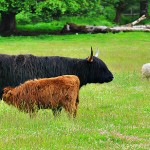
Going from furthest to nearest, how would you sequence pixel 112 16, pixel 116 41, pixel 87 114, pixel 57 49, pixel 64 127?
pixel 112 16 → pixel 116 41 → pixel 57 49 → pixel 87 114 → pixel 64 127

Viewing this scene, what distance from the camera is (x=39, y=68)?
40.8 ft

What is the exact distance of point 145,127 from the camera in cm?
1020

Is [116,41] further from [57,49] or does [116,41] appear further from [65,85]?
[65,85]

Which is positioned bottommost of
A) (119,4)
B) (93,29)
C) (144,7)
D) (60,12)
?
(93,29)

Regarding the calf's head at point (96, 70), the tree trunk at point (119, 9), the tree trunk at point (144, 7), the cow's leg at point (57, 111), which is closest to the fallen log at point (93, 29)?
the tree trunk at point (119, 9)

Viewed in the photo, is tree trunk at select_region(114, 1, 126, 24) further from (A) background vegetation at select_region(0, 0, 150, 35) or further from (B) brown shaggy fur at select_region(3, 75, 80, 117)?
(B) brown shaggy fur at select_region(3, 75, 80, 117)

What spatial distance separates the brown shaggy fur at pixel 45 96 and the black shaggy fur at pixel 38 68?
1.41 m

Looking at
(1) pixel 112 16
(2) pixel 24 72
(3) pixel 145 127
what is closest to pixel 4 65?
(2) pixel 24 72

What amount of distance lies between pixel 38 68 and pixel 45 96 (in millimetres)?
1728

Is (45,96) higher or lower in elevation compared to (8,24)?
higher

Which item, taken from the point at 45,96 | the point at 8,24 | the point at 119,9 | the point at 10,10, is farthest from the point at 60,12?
the point at 45,96

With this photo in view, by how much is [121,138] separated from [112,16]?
159ft

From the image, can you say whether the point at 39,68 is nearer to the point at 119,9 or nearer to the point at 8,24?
the point at 8,24

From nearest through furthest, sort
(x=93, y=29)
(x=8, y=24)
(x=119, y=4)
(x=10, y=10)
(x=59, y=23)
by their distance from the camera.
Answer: (x=10, y=10) → (x=8, y=24) → (x=93, y=29) → (x=59, y=23) → (x=119, y=4)
